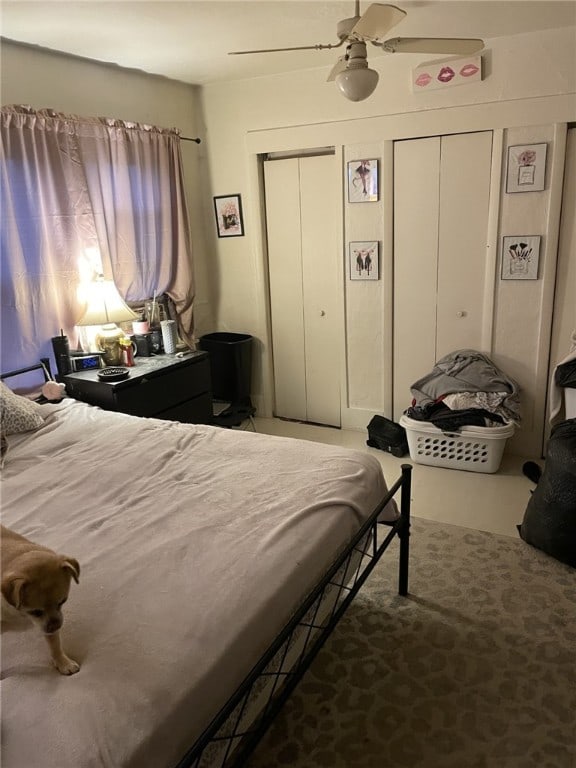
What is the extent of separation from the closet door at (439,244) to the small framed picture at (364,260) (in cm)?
15

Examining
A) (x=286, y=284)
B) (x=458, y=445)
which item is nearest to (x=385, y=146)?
(x=286, y=284)

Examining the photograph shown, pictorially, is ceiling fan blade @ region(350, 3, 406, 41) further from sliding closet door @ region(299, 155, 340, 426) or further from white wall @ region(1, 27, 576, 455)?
sliding closet door @ region(299, 155, 340, 426)

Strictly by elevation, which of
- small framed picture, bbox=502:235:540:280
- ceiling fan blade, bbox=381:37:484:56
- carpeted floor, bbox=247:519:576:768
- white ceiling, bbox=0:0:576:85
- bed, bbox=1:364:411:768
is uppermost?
white ceiling, bbox=0:0:576:85

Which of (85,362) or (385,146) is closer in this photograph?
(85,362)

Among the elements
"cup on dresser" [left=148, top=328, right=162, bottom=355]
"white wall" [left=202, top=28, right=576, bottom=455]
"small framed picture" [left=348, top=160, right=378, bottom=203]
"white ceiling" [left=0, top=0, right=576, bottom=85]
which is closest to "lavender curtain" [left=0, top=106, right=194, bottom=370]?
"cup on dresser" [left=148, top=328, right=162, bottom=355]

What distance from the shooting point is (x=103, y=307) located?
10.5 feet

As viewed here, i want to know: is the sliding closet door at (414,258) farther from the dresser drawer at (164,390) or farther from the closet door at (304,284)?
the dresser drawer at (164,390)

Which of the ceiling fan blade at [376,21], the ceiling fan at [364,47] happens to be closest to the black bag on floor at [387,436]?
the ceiling fan at [364,47]

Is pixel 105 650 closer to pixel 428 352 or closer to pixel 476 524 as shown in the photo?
pixel 476 524

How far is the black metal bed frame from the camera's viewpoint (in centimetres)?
120

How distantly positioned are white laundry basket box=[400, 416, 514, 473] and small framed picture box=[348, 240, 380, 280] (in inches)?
41.1

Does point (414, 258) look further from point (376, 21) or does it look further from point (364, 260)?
point (376, 21)

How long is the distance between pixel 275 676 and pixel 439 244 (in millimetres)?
2880

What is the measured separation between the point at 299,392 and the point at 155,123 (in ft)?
7.28
